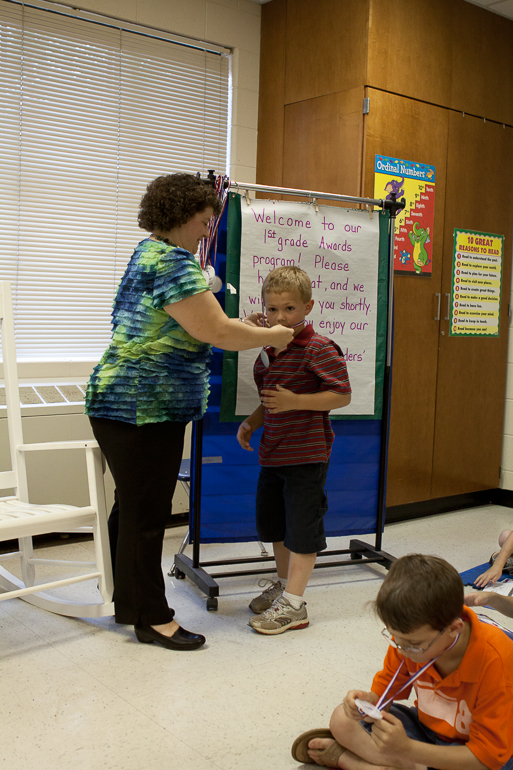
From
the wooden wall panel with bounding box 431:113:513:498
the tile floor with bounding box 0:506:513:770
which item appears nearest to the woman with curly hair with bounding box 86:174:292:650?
the tile floor with bounding box 0:506:513:770

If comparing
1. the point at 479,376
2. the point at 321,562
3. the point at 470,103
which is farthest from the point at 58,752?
the point at 470,103

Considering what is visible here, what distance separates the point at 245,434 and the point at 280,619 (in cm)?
62

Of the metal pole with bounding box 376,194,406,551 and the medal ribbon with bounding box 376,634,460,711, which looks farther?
the metal pole with bounding box 376,194,406,551

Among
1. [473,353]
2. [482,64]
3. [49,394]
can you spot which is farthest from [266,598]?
[482,64]

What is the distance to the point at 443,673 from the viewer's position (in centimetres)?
126

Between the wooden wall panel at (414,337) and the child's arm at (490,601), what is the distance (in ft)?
6.54

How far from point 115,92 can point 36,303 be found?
3.64ft

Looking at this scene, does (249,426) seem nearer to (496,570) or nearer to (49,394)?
(496,570)

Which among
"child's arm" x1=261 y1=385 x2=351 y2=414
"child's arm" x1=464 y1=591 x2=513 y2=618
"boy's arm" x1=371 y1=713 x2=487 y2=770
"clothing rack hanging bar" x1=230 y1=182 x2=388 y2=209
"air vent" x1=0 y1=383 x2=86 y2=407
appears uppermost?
"clothing rack hanging bar" x1=230 y1=182 x2=388 y2=209

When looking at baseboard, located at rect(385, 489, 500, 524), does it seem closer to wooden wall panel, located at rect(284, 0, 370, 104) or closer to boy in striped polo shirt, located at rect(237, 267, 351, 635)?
boy in striped polo shirt, located at rect(237, 267, 351, 635)

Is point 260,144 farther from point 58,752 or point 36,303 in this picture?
point 58,752

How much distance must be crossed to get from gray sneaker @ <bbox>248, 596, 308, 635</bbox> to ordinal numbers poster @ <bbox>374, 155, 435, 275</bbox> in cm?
178

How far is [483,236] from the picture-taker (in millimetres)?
3771

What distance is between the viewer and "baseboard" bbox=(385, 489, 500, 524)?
11.6 feet
